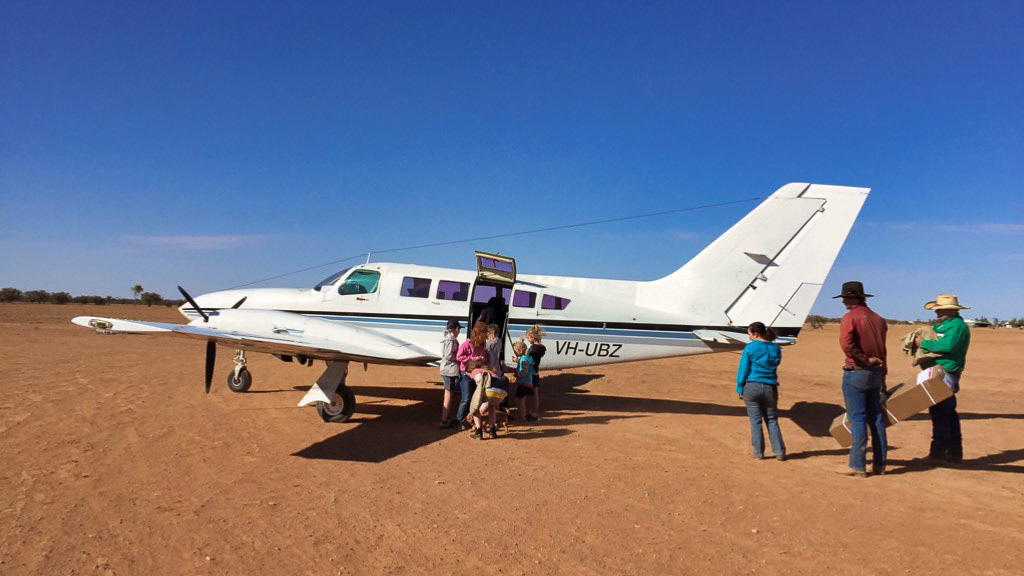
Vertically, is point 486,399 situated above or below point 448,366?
below

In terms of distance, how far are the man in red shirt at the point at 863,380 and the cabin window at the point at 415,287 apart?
23.6 feet

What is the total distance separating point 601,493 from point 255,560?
3.38 meters

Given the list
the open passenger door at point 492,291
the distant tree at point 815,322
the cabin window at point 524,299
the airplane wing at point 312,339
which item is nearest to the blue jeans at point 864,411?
the cabin window at point 524,299

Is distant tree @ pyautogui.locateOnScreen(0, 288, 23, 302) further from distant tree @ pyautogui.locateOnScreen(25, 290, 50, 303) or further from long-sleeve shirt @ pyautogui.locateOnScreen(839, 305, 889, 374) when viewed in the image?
long-sleeve shirt @ pyautogui.locateOnScreen(839, 305, 889, 374)

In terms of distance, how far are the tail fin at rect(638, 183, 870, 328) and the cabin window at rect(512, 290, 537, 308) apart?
2.17 meters

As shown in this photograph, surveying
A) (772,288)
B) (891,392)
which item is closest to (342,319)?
(772,288)

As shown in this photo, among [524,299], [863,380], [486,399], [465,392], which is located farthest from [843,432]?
[524,299]

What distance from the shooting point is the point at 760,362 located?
703 centimetres

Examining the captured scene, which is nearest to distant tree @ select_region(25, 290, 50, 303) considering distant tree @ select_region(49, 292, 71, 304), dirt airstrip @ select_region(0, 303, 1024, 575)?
distant tree @ select_region(49, 292, 71, 304)

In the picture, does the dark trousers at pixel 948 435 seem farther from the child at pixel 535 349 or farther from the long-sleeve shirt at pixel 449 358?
the long-sleeve shirt at pixel 449 358

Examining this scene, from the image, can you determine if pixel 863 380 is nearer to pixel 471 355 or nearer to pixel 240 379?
pixel 471 355

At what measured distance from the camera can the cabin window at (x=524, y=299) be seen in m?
10.6

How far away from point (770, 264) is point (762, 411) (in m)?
4.09

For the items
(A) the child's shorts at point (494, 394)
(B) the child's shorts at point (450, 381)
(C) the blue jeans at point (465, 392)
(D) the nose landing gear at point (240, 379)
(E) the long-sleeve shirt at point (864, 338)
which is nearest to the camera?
(E) the long-sleeve shirt at point (864, 338)
